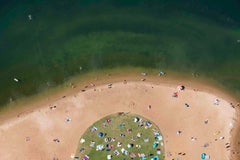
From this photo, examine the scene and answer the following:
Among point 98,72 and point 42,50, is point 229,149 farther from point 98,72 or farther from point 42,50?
point 42,50

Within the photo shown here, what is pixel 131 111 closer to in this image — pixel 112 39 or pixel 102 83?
pixel 102 83

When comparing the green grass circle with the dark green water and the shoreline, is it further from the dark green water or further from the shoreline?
the dark green water

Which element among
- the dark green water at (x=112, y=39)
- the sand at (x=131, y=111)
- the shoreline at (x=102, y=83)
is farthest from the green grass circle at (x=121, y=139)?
the dark green water at (x=112, y=39)

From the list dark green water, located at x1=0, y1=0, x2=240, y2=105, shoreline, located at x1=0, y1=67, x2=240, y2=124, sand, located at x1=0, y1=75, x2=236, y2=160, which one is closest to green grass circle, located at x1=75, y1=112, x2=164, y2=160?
sand, located at x1=0, y1=75, x2=236, y2=160

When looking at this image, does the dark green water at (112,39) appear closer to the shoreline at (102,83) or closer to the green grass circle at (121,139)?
the shoreline at (102,83)

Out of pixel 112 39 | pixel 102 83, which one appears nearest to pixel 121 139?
pixel 102 83

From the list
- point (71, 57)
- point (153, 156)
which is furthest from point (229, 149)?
point (71, 57)
